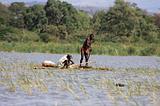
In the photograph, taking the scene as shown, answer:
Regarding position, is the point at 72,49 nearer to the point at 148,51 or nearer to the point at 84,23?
the point at 148,51

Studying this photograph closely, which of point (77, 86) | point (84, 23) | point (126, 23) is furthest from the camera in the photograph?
point (84, 23)

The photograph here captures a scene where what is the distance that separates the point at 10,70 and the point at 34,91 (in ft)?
19.7

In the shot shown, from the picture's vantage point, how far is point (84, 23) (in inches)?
3196

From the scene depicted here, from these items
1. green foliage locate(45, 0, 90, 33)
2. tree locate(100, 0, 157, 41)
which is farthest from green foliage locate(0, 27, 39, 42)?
green foliage locate(45, 0, 90, 33)

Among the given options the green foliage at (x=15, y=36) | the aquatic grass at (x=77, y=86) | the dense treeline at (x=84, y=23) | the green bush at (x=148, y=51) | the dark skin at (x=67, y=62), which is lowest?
the green bush at (x=148, y=51)

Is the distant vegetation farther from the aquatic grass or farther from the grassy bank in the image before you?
the aquatic grass

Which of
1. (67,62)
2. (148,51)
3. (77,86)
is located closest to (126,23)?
(148,51)

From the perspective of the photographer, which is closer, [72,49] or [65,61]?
[65,61]

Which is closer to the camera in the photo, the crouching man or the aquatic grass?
the aquatic grass

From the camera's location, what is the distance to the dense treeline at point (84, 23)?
221 ft

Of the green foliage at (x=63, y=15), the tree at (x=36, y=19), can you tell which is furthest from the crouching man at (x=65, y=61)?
the tree at (x=36, y=19)

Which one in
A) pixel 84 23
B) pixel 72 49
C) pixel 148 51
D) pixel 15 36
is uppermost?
pixel 84 23

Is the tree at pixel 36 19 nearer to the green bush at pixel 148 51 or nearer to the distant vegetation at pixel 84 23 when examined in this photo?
the distant vegetation at pixel 84 23

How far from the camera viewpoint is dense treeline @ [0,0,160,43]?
6738cm
